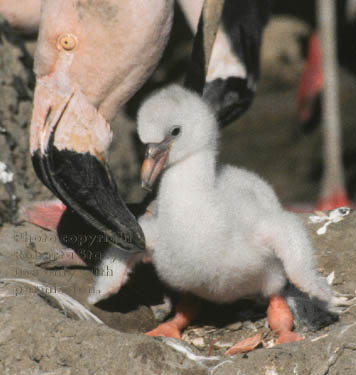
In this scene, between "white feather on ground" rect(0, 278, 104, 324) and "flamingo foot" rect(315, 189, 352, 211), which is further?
"flamingo foot" rect(315, 189, 352, 211)

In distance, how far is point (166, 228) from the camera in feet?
6.22

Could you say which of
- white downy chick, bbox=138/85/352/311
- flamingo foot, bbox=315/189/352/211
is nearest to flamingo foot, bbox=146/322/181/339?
white downy chick, bbox=138/85/352/311

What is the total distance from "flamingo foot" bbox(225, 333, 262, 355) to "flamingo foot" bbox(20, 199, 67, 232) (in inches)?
26.2

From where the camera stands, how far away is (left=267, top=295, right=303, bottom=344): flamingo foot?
6.21 feet

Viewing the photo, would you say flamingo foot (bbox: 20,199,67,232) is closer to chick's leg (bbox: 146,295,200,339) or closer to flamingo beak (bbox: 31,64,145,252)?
flamingo beak (bbox: 31,64,145,252)

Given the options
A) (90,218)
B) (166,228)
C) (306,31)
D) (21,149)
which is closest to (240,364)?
(166,228)

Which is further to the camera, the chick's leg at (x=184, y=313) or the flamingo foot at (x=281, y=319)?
the chick's leg at (x=184, y=313)

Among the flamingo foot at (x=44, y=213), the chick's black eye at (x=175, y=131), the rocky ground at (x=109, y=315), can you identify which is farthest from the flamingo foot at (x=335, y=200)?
the chick's black eye at (x=175, y=131)

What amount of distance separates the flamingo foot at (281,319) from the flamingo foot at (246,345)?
2.1 inches

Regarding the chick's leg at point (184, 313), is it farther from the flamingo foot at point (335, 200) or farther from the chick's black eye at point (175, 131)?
the flamingo foot at point (335, 200)

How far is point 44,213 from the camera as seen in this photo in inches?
90.0

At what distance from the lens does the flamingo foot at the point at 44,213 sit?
7.39 feet

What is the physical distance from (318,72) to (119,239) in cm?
493

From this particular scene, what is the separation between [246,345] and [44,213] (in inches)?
29.7
